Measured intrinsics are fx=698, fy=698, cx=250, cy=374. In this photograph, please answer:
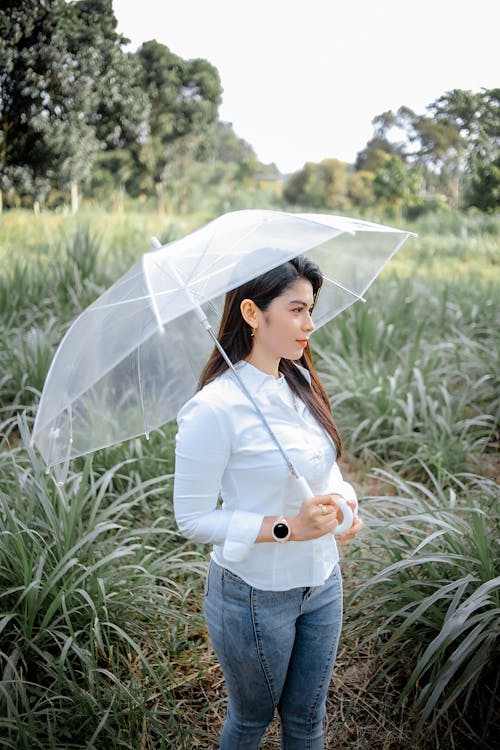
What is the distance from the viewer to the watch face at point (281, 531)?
1292mm

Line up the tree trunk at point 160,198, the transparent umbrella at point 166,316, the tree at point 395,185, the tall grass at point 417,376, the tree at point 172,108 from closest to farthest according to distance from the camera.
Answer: the transparent umbrella at point 166,316 → the tall grass at point 417,376 → the tree at point 172,108 → the tree trunk at point 160,198 → the tree at point 395,185

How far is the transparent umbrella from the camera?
1.38 meters

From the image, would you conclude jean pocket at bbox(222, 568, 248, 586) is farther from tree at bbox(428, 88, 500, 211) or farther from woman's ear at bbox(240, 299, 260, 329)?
tree at bbox(428, 88, 500, 211)

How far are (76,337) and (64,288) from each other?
10.5 ft

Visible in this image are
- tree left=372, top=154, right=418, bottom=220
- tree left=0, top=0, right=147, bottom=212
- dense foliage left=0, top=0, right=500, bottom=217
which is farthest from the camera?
tree left=372, top=154, right=418, bottom=220

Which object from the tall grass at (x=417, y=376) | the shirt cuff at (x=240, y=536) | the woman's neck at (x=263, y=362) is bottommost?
the tall grass at (x=417, y=376)

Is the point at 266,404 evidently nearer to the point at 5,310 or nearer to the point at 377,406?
the point at 377,406

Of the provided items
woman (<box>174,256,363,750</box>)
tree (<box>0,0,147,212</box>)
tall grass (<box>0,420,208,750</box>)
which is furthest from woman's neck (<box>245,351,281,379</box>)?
tree (<box>0,0,147,212</box>)

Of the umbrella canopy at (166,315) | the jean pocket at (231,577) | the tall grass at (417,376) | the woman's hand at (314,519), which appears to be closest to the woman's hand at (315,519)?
the woman's hand at (314,519)

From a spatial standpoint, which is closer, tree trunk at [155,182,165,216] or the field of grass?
the field of grass

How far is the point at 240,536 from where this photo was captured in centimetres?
130

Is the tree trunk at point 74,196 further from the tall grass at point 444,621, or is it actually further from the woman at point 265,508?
the woman at point 265,508

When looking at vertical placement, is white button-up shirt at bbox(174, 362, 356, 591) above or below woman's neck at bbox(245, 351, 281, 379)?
below

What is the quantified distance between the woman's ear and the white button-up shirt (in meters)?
0.10
